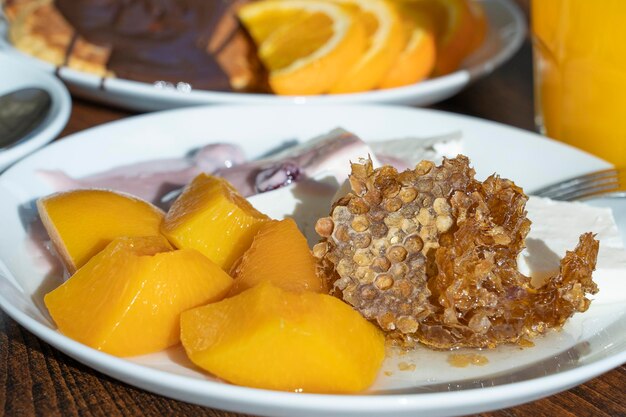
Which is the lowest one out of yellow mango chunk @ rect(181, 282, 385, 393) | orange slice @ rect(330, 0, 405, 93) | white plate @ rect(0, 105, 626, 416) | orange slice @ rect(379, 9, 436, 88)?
orange slice @ rect(379, 9, 436, 88)

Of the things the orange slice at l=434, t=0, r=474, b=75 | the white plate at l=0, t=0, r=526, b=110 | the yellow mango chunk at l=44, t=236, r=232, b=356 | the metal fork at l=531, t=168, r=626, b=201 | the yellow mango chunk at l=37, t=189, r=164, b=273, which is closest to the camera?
the yellow mango chunk at l=44, t=236, r=232, b=356

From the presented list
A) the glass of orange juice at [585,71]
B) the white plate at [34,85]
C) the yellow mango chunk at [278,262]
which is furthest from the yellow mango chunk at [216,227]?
the glass of orange juice at [585,71]

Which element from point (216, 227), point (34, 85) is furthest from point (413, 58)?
point (216, 227)

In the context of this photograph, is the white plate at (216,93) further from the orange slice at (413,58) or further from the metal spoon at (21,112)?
the metal spoon at (21,112)

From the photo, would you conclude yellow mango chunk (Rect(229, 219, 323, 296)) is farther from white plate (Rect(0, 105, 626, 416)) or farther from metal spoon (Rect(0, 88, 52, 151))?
metal spoon (Rect(0, 88, 52, 151))

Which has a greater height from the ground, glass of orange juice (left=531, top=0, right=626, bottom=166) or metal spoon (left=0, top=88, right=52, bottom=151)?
metal spoon (left=0, top=88, right=52, bottom=151)

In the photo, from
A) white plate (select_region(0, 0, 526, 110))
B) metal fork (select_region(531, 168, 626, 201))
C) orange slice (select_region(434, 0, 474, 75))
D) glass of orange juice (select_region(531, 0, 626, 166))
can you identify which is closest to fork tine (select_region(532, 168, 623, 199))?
metal fork (select_region(531, 168, 626, 201))
